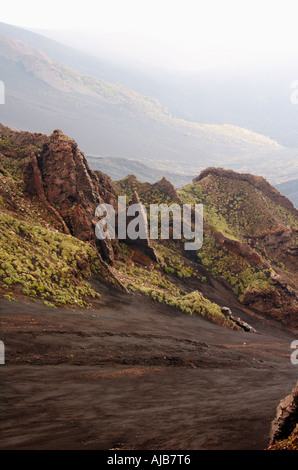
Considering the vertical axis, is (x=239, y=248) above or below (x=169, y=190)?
below

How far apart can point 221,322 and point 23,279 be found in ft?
61.5

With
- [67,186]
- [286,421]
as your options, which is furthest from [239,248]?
[286,421]

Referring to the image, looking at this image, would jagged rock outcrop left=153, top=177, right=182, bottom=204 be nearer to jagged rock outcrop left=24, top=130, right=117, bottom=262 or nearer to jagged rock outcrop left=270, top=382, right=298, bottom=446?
jagged rock outcrop left=24, top=130, right=117, bottom=262

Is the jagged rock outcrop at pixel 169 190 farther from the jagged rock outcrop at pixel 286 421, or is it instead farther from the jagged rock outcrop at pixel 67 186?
the jagged rock outcrop at pixel 286 421

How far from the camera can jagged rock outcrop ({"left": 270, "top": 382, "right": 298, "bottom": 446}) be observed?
11359 mm

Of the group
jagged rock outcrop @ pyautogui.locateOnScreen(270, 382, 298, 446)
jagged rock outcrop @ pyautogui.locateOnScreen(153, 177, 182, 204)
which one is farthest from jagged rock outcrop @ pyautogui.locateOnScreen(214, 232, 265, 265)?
jagged rock outcrop @ pyautogui.locateOnScreen(270, 382, 298, 446)

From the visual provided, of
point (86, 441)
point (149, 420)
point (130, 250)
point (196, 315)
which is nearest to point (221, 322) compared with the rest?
point (196, 315)

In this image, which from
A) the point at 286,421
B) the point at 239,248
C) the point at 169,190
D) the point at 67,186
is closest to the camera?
the point at 286,421

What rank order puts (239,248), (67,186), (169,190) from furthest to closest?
(169,190) < (239,248) < (67,186)

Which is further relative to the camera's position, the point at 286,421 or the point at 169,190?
the point at 169,190

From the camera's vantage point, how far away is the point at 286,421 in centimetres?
1163

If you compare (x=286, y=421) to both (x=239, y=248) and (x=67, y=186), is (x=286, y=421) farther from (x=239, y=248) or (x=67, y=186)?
(x=239, y=248)

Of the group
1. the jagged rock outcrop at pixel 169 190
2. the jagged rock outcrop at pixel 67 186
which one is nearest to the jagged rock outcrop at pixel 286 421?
the jagged rock outcrop at pixel 67 186

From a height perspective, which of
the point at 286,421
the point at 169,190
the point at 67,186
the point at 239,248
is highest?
the point at 169,190
